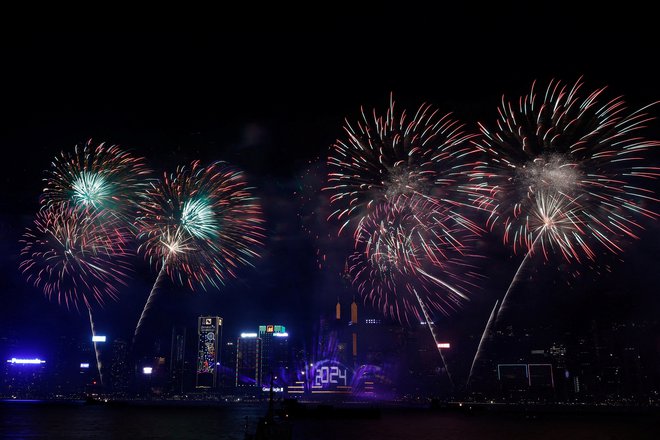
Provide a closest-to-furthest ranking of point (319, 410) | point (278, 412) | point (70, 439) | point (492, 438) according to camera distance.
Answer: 1. point (70, 439)
2. point (492, 438)
3. point (278, 412)
4. point (319, 410)

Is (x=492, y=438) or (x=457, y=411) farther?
(x=457, y=411)

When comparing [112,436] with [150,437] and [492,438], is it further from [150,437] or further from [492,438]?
[492,438]

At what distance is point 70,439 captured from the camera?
6412 cm

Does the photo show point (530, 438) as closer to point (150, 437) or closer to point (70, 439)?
point (150, 437)

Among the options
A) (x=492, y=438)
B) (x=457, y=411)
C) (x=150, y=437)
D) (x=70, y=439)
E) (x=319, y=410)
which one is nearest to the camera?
(x=70, y=439)

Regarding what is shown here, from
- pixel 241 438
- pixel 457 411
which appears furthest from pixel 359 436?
pixel 457 411

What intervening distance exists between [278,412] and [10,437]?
57.6 m

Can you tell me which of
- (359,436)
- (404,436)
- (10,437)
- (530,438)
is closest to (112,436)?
(10,437)

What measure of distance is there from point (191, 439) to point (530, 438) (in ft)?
147

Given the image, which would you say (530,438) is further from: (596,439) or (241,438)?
(241,438)

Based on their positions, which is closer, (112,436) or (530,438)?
(112,436)

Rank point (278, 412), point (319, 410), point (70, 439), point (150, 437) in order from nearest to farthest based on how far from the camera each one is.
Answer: point (70, 439)
point (150, 437)
point (278, 412)
point (319, 410)

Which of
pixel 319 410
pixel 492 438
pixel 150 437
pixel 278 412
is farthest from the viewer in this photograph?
pixel 319 410

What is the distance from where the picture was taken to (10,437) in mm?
65062
